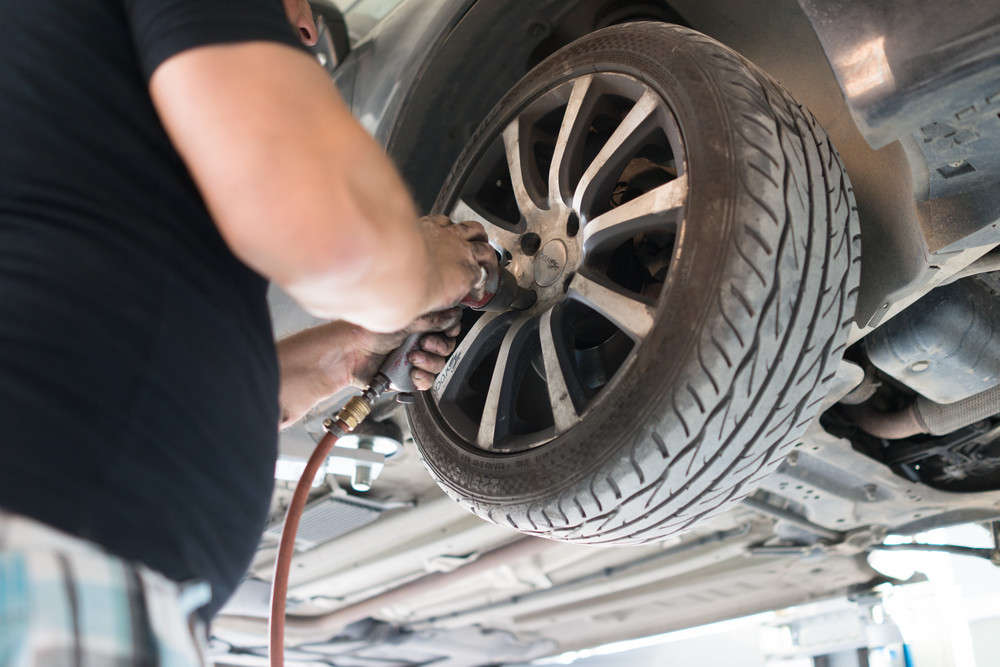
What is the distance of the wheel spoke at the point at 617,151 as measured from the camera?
4.25 feet

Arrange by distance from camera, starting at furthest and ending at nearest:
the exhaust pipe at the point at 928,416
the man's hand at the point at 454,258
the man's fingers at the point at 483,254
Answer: the exhaust pipe at the point at 928,416 → the man's fingers at the point at 483,254 → the man's hand at the point at 454,258

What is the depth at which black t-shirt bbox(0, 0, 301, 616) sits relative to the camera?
0.70 m

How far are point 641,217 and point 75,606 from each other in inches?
35.9

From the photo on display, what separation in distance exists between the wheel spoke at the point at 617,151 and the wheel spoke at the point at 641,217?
0.19 ft

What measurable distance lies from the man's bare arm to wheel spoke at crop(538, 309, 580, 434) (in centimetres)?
56

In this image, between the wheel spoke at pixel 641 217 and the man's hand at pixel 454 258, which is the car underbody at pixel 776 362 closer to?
the wheel spoke at pixel 641 217

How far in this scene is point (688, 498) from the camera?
1.25 metres

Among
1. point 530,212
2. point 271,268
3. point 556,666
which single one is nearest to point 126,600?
point 271,268

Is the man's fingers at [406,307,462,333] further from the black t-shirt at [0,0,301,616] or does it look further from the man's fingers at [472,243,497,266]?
the black t-shirt at [0,0,301,616]

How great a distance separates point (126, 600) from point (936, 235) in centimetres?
118

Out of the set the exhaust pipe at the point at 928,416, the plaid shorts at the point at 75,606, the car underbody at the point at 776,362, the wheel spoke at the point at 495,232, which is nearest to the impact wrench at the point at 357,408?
the wheel spoke at the point at 495,232

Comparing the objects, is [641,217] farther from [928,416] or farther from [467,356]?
[928,416]

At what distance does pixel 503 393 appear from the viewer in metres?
1.43

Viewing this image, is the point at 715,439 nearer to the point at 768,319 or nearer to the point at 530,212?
the point at 768,319
